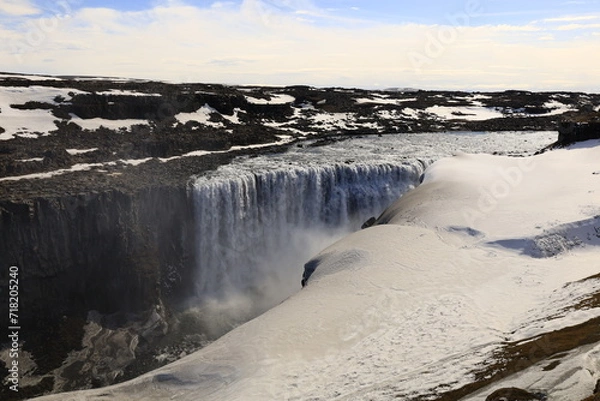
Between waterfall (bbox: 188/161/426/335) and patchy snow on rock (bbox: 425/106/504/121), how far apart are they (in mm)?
30219

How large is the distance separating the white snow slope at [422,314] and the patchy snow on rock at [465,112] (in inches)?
1548

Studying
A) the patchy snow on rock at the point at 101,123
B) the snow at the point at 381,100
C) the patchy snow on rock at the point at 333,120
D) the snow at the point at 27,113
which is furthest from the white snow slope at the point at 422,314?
the snow at the point at 381,100

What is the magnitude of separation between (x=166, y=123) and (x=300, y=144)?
450 inches

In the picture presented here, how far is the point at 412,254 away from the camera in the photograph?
1862cm

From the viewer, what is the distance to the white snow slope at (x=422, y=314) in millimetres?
11875

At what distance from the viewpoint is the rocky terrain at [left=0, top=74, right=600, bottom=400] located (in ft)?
74.0

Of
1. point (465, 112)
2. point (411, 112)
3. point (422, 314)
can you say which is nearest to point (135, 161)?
point (422, 314)

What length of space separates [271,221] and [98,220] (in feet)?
34.3

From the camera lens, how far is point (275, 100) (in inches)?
2195

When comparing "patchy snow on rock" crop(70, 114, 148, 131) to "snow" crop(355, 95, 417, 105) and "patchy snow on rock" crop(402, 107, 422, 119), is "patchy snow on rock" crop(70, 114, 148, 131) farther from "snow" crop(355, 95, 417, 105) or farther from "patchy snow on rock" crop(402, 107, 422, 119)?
"snow" crop(355, 95, 417, 105)

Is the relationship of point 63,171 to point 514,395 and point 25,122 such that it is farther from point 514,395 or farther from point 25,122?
point 514,395

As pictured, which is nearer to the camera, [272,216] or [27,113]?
[272,216]

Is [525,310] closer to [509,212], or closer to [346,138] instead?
[509,212]

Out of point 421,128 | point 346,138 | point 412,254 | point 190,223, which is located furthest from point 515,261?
point 421,128
